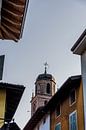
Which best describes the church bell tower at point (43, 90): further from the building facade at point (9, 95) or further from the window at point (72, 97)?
the building facade at point (9, 95)

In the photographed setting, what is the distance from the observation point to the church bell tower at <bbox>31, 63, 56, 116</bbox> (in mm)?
58453

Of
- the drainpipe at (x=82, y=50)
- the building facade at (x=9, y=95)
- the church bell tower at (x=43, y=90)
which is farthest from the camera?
the church bell tower at (x=43, y=90)

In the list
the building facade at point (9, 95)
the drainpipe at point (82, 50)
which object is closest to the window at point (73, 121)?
the drainpipe at point (82, 50)

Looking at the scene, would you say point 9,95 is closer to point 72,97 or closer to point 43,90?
point 72,97

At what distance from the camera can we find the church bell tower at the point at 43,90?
2301 inches

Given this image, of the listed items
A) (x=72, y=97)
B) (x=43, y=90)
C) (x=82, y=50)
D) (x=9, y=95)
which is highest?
(x=43, y=90)

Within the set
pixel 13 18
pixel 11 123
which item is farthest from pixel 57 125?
pixel 13 18

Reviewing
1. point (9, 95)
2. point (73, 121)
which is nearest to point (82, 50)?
point (73, 121)

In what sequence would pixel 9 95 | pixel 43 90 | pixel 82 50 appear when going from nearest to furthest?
pixel 9 95
pixel 82 50
pixel 43 90

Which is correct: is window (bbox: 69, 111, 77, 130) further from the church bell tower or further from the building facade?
the church bell tower

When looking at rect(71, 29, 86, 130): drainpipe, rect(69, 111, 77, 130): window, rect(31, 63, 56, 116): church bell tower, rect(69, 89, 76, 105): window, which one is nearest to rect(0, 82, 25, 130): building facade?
rect(71, 29, 86, 130): drainpipe

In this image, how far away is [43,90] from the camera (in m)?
59.2

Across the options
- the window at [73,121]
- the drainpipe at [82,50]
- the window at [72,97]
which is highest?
the drainpipe at [82,50]

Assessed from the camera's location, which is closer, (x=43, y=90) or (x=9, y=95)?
(x=9, y=95)
